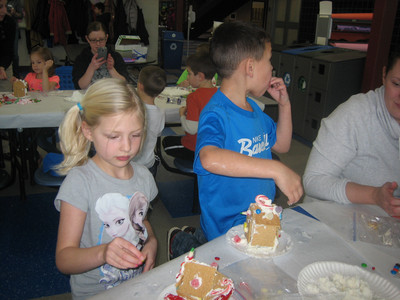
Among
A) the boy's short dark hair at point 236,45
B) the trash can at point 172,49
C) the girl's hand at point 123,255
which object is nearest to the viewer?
the girl's hand at point 123,255

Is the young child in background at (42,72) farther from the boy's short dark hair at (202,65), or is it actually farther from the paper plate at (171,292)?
the paper plate at (171,292)

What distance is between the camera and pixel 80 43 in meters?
8.73

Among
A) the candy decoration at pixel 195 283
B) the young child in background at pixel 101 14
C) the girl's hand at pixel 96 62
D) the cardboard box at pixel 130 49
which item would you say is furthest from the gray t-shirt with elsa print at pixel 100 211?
the young child in background at pixel 101 14

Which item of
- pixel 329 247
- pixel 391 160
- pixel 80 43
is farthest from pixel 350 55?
pixel 80 43

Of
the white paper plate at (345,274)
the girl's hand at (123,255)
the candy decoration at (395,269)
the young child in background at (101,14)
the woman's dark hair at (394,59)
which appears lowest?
the candy decoration at (395,269)

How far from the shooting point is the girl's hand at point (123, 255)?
3.14 ft

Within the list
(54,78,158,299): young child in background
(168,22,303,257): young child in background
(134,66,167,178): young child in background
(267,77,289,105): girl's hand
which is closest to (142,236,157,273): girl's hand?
(54,78,158,299): young child in background

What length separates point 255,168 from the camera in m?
1.06

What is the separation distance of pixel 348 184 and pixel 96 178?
967mm

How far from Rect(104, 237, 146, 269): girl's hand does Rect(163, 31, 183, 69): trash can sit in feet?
27.9

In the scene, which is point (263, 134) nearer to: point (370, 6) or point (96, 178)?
point (96, 178)

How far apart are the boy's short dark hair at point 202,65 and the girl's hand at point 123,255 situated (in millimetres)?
2196

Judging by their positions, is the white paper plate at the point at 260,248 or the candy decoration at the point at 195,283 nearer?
the candy decoration at the point at 195,283

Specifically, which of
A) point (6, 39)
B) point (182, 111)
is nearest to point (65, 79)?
point (6, 39)
